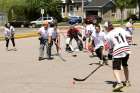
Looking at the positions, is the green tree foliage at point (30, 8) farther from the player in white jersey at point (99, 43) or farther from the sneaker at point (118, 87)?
the sneaker at point (118, 87)

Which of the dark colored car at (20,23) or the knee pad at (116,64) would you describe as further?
the dark colored car at (20,23)

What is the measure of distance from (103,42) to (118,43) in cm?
641

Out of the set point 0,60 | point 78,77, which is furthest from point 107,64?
point 0,60

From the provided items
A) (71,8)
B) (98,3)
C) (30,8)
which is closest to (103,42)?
(30,8)

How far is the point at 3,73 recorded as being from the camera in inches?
691

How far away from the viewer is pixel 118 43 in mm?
13164

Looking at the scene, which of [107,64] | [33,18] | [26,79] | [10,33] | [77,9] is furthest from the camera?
[77,9]

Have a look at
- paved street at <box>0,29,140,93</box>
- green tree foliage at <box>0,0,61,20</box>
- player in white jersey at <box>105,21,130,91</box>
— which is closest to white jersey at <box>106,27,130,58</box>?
player in white jersey at <box>105,21,130,91</box>

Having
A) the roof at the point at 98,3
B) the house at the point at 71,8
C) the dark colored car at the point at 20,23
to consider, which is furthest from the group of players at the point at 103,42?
the house at the point at 71,8

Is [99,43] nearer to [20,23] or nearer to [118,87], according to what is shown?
[118,87]

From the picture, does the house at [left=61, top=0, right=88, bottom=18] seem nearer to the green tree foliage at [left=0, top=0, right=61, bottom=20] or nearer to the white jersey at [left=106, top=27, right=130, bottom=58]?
the green tree foliage at [left=0, top=0, right=61, bottom=20]

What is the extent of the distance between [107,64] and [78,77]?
146 inches

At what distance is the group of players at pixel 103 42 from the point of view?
43.1 feet

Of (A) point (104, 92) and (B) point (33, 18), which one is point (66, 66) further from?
(B) point (33, 18)
